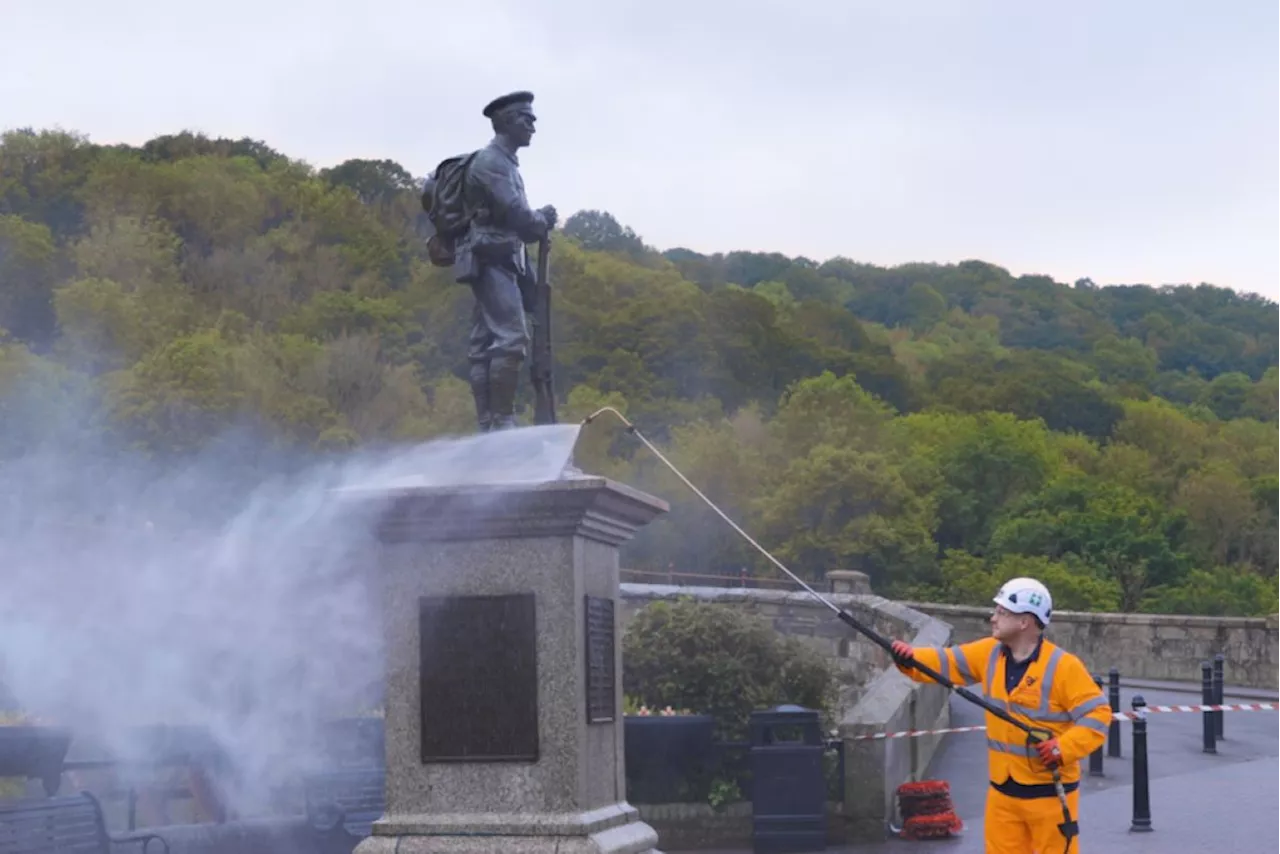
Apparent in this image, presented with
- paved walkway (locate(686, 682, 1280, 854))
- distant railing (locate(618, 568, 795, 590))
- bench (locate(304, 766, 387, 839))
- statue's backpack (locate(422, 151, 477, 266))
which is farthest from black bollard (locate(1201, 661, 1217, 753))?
distant railing (locate(618, 568, 795, 590))

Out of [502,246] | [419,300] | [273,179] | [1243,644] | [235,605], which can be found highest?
[273,179]

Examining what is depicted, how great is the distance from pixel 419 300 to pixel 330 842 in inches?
3138

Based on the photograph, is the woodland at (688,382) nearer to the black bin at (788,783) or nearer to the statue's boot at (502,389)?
the black bin at (788,783)

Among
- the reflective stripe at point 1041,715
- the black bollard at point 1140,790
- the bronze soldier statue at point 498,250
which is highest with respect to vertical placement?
the bronze soldier statue at point 498,250

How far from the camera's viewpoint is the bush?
15812mm

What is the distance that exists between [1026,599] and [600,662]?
239 centimetres

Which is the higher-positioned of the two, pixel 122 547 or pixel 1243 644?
pixel 122 547

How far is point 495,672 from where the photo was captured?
956cm

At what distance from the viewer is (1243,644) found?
31234 mm

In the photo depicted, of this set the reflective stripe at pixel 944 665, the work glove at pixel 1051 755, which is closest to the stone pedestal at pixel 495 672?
the reflective stripe at pixel 944 665

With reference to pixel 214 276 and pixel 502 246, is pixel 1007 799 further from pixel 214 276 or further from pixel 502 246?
pixel 214 276

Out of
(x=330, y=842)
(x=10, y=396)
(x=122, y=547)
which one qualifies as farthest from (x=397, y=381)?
(x=330, y=842)

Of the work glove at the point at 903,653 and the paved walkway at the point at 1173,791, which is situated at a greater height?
the work glove at the point at 903,653

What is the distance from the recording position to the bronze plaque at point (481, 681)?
31.2 ft
